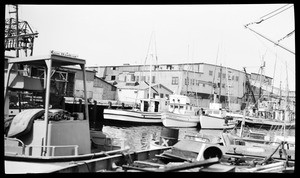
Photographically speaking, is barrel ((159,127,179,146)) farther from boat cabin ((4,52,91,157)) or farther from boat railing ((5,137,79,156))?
boat railing ((5,137,79,156))

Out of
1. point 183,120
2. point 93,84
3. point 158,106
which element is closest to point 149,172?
point 183,120

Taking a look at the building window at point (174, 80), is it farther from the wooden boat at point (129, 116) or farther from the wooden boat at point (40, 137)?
the wooden boat at point (40, 137)

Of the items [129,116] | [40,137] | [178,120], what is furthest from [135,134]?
[40,137]

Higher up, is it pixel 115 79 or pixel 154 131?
pixel 115 79

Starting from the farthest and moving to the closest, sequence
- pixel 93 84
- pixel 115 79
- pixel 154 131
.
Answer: pixel 115 79, pixel 93 84, pixel 154 131

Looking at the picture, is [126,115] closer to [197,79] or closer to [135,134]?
[135,134]

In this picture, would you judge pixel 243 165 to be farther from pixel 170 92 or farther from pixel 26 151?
pixel 170 92

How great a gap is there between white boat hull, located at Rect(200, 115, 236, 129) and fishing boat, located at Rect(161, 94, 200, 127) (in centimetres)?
81

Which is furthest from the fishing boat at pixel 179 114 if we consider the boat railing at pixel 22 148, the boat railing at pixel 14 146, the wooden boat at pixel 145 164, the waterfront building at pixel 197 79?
the boat railing at pixel 14 146

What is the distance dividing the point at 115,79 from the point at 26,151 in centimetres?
3841

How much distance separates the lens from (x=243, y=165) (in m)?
8.12

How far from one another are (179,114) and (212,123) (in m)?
3.64

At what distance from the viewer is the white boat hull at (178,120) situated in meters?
26.6

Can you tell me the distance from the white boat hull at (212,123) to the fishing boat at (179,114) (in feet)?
2.65
